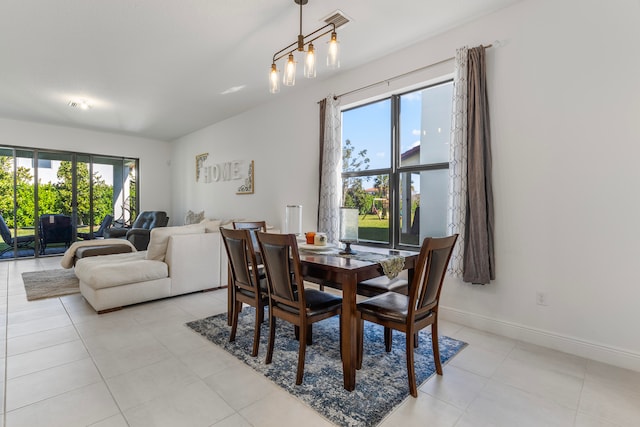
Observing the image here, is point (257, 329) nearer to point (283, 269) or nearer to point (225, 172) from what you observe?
point (283, 269)

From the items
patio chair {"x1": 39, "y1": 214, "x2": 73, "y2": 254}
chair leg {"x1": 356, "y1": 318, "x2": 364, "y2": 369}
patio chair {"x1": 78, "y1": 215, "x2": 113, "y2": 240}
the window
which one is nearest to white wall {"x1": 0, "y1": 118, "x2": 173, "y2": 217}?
patio chair {"x1": 78, "y1": 215, "x2": 113, "y2": 240}

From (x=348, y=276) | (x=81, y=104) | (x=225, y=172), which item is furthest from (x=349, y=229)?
(x=81, y=104)

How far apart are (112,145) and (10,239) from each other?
2.68m

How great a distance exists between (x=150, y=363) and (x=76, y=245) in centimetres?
317

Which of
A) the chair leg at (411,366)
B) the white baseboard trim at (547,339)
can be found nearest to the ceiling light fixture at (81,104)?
the chair leg at (411,366)

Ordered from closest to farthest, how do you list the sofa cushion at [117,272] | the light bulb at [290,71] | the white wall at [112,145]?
1. the light bulb at [290,71]
2. the sofa cushion at [117,272]
3. the white wall at [112,145]

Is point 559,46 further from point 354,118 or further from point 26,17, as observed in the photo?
point 26,17

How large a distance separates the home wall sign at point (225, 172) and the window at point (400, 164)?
2127 millimetres

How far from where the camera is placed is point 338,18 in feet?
8.87

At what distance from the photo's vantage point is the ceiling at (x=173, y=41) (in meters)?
2.63

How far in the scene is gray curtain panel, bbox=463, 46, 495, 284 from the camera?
2674 mm

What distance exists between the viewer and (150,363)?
217 cm

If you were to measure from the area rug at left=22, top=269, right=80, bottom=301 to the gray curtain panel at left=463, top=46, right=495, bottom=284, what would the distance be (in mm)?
4608

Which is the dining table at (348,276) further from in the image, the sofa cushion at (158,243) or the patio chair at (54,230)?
the patio chair at (54,230)
